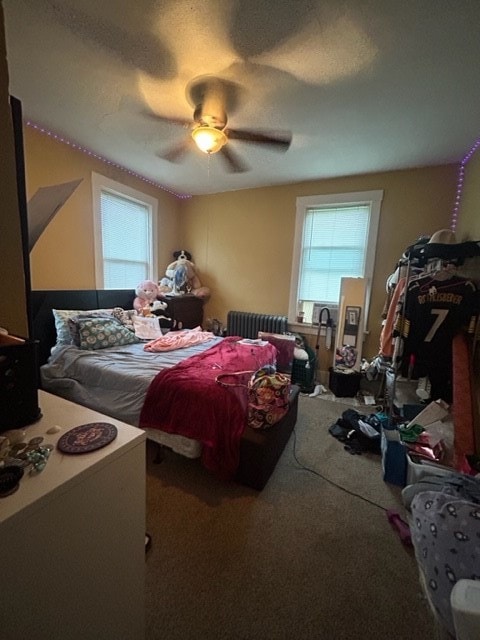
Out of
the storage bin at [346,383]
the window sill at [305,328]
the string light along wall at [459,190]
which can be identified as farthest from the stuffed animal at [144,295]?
the string light along wall at [459,190]

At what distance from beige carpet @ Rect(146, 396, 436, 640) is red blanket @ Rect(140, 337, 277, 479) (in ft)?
0.85

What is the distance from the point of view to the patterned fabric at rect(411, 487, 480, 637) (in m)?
0.91

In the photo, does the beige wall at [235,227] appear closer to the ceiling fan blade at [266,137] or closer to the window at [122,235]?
the window at [122,235]

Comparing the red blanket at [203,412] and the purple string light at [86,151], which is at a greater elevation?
the purple string light at [86,151]

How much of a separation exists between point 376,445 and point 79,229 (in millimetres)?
3739

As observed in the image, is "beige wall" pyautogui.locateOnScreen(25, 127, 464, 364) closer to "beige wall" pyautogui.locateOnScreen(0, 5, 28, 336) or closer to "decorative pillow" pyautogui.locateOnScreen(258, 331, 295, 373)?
"decorative pillow" pyautogui.locateOnScreen(258, 331, 295, 373)

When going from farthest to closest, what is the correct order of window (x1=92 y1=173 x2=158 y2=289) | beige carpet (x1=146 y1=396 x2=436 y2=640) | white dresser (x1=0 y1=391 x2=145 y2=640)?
1. window (x1=92 y1=173 x2=158 y2=289)
2. beige carpet (x1=146 y1=396 x2=436 y2=640)
3. white dresser (x1=0 y1=391 x2=145 y2=640)

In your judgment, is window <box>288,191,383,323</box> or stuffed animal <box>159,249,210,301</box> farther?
stuffed animal <box>159,249,210,301</box>

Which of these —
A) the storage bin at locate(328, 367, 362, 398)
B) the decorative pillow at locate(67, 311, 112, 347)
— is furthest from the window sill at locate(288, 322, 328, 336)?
the decorative pillow at locate(67, 311, 112, 347)

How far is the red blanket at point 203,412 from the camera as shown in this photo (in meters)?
1.73

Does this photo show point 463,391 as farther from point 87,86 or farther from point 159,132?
point 87,86

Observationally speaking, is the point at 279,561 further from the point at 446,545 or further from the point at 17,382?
the point at 17,382

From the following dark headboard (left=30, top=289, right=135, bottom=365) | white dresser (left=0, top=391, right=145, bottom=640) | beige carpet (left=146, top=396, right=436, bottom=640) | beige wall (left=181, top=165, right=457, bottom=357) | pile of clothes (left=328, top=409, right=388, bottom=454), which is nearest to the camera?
white dresser (left=0, top=391, right=145, bottom=640)

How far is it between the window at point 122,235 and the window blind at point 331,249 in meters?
2.31
